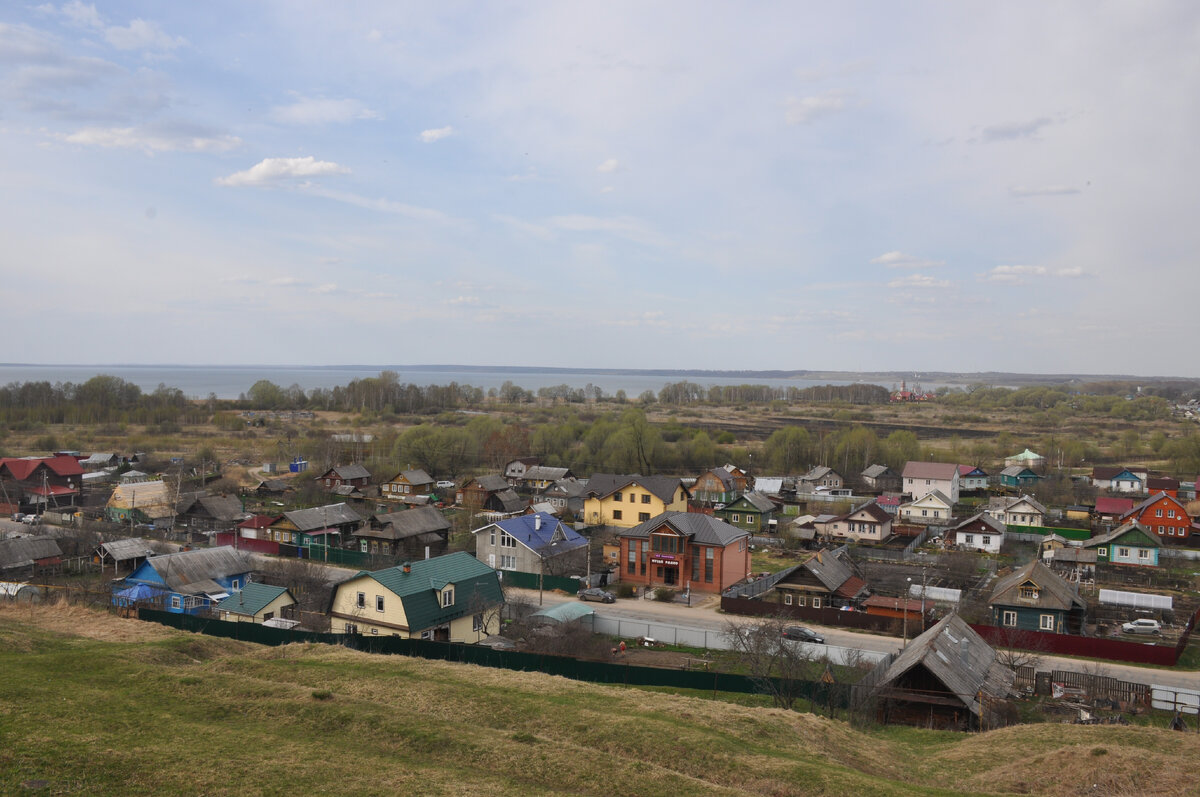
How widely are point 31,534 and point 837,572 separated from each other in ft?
138

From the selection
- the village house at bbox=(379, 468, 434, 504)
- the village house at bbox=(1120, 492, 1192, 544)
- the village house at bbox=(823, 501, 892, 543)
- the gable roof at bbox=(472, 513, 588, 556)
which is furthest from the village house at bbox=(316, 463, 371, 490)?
the village house at bbox=(1120, 492, 1192, 544)

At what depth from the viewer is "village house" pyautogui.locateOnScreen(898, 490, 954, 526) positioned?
2314 inches

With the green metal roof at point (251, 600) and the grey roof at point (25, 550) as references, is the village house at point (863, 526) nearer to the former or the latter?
the green metal roof at point (251, 600)

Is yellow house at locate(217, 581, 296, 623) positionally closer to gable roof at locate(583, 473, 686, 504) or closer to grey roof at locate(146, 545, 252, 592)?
grey roof at locate(146, 545, 252, 592)

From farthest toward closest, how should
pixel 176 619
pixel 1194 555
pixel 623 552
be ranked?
pixel 1194 555, pixel 623 552, pixel 176 619

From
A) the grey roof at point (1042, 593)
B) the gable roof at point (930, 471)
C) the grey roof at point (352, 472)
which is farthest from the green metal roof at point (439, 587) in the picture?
the gable roof at point (930, 471)

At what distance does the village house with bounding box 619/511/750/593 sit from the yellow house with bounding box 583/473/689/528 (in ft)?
34.0

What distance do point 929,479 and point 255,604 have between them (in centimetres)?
5606

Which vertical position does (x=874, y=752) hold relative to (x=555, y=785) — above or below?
below

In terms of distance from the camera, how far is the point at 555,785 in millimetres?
11125

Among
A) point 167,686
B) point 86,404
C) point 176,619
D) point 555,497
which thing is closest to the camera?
point 167,686

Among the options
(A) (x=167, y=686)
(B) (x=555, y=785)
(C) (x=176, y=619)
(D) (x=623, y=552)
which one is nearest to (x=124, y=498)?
(C) (x=176, y=619)

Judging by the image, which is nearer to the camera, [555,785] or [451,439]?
[555,785]

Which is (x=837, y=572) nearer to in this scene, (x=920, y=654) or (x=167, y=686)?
(x=920, y=654)
